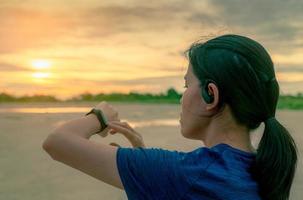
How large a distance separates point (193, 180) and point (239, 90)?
214mm

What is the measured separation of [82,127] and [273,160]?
416mm

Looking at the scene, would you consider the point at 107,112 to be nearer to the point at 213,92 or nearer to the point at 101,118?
the point at 101,118

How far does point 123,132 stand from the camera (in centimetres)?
157

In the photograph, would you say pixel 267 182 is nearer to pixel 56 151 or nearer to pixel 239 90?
pixel 239 90

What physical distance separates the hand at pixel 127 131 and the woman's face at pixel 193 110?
6.9 inches

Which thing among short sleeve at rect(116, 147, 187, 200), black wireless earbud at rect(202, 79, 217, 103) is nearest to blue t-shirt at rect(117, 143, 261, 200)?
short sleeve at rect(116, 147, 187, 200)

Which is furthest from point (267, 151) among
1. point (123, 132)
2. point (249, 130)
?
point (123, 132)

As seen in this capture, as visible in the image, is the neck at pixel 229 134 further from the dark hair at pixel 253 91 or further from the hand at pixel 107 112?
the hand at pixel 107 112

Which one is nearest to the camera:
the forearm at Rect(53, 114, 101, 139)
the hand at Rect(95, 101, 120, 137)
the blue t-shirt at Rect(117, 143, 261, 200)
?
the blue t-shirt at Rect(117, 143, 261, 200)

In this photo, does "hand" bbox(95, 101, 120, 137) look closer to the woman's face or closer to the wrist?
the wrist

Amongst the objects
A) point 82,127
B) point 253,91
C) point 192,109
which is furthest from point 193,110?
point 82,127

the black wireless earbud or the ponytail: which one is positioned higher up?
the black wireless earbud

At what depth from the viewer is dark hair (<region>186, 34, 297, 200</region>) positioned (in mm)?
1359

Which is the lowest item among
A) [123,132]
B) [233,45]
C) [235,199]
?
[235,199]
